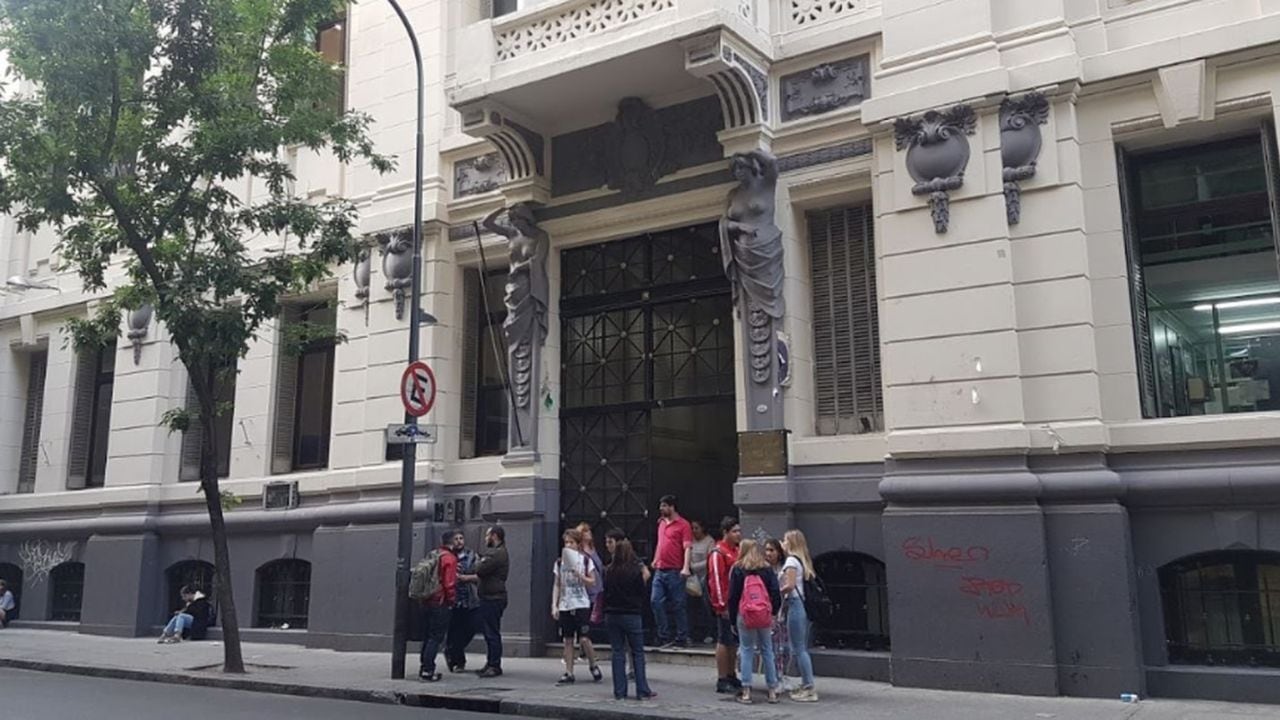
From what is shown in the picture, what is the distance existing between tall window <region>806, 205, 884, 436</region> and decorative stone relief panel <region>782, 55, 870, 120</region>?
1.35m

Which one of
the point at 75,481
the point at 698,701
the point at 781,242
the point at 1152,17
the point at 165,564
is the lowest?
the point at 698,701

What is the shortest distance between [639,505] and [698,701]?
4491 millimetres

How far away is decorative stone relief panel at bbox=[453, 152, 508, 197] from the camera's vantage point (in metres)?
16.7

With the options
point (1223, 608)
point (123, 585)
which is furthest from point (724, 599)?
point (123, 585)

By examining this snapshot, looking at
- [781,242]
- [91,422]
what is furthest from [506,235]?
[91,422]

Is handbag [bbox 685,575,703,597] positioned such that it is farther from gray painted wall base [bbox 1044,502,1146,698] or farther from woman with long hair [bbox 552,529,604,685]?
gray painted wall base [bbox 1044,502,1146,698]

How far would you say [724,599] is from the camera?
12.0 metres

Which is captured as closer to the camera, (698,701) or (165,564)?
(698,701)

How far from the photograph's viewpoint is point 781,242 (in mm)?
13844

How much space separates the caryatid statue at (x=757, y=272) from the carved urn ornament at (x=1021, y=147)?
2927 millimetres

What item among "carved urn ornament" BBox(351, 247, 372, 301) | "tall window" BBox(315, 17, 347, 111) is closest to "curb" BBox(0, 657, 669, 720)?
"carved urn ornament" BBox(351, 247, 372, 301)

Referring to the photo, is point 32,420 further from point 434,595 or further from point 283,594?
point 434,595

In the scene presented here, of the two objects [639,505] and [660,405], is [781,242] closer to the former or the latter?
[660,405]

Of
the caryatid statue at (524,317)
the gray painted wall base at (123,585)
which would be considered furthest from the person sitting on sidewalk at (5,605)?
the caryatid statue at (524,317)
